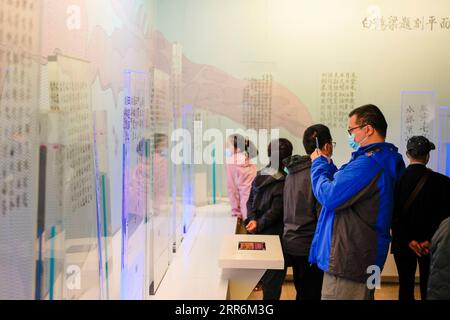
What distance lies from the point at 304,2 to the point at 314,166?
8.99 ft

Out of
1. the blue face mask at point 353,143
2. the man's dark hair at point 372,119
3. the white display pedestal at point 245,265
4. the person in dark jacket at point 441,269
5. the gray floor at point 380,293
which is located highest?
the man's dark hair at point 372,119

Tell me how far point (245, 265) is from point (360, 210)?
56 cm

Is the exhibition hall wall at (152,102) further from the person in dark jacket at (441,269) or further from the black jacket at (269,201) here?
the person in dark jacket at (441,269)

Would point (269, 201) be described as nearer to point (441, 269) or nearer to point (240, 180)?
point (240, 180)

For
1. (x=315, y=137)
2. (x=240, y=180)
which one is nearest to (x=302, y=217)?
(x=315, y=137)

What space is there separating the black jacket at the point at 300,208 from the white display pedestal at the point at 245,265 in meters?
0.12

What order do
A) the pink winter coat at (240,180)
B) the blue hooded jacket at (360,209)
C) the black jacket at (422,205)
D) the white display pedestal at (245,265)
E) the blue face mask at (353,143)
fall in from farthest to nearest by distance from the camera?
the pink winter coat at (240,180)
the black jacket at (422,205)
the white display pedestal at (245,265)
the blue face mask at (353,143)
the blue hooded jacket at (360,209)

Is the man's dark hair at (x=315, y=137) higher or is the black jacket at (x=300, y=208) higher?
the man's dark hair at (x=315, y=137)

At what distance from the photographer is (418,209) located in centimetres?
253

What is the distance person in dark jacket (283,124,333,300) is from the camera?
2297 millimetres

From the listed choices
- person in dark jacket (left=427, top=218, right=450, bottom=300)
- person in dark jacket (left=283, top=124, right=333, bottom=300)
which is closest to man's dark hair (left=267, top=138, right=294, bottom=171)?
person in dark jacket (left=283, top=124, right=333, bottom=300)

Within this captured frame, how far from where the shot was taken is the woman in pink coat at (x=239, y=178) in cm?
340

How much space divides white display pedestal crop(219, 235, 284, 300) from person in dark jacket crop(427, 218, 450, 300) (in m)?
0.69

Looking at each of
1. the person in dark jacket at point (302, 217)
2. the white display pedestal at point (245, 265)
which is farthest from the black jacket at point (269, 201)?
the white display pedestal at point (245, 265)
